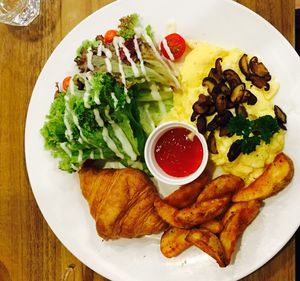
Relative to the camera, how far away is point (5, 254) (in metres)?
3.45

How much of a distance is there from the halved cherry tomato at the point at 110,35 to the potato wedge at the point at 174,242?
1.05m

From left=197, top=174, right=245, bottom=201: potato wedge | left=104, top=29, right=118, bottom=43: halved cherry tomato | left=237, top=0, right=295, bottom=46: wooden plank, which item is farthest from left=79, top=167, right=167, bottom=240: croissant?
left=237, top=0, right=295, bottom=46: wooden plank

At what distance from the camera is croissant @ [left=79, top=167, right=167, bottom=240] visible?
10.0ft

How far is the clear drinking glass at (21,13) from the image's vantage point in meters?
3.45

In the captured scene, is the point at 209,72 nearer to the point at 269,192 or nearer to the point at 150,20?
the point at 150,20

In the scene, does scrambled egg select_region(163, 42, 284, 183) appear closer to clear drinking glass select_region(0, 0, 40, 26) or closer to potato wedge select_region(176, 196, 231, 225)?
potato wedge select_region(176, 196, 231, 225)

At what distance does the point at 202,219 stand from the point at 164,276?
411mm

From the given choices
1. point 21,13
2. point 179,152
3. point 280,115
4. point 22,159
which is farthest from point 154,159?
point 21,13

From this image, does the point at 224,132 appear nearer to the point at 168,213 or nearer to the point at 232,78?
the point at 232,78

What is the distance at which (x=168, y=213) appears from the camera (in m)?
3.00

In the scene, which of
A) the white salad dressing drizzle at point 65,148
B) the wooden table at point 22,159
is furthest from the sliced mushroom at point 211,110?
the wooden table at point 22,159

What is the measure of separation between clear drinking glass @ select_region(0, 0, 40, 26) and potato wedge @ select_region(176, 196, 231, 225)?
58.1 inches

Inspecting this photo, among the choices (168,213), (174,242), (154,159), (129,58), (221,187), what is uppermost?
(129,58)

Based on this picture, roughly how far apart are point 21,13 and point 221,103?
135cm
